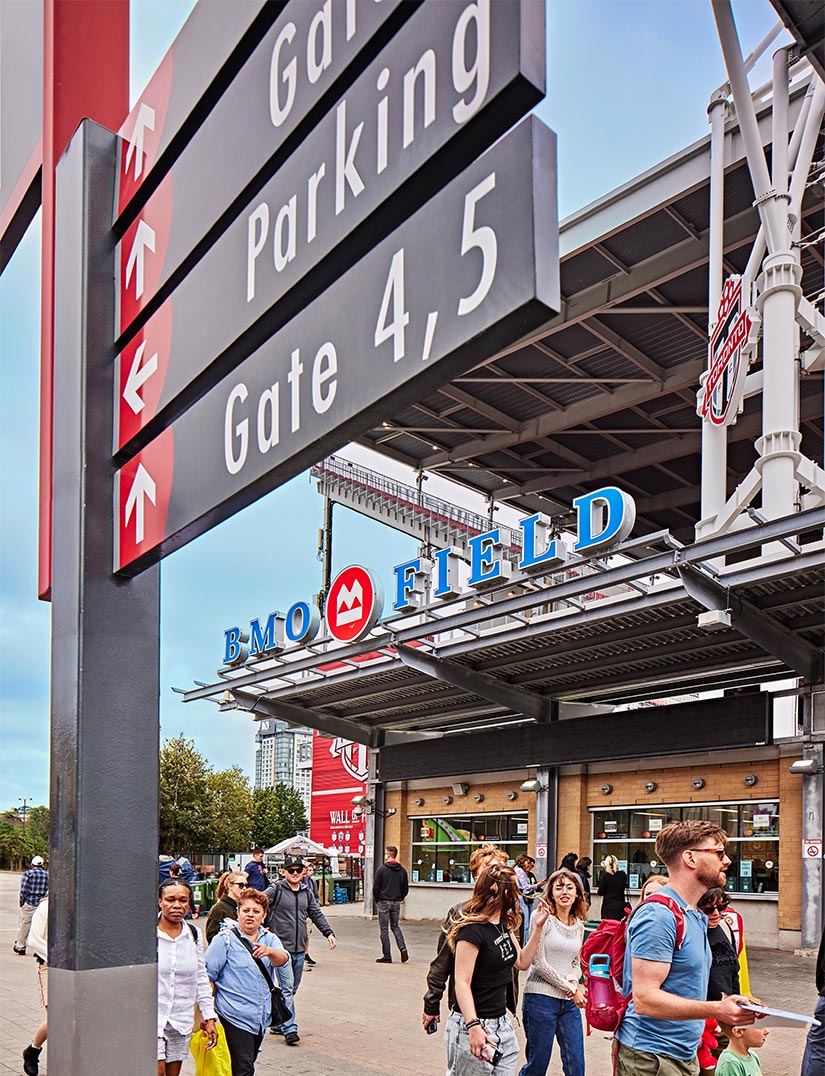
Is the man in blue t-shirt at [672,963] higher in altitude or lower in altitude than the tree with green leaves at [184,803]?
higher

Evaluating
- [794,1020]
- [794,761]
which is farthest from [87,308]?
[794,761]

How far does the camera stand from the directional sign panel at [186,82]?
302cm

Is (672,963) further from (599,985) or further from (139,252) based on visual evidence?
(139,252)

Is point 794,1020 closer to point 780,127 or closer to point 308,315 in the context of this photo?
point 308,315

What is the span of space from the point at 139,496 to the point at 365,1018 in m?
10.8

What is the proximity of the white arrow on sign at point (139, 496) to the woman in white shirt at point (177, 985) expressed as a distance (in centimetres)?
387

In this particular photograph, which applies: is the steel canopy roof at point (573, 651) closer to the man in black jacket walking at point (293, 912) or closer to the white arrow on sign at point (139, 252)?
the man in black jacket walking at point (293, 912)

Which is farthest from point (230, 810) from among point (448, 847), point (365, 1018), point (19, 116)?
point (19, 116)

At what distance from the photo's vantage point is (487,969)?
6.20m

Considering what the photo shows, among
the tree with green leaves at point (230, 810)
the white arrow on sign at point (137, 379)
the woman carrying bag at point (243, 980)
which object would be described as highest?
the white arrow on sign at point (137, 379)

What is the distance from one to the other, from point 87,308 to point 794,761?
20.2 metres

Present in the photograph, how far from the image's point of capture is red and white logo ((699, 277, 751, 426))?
18.3 m

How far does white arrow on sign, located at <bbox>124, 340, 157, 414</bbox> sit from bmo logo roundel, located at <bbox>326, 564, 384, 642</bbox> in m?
18.5

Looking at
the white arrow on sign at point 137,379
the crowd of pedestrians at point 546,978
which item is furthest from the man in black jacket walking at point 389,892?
the white arrow on sign at point 137,379
